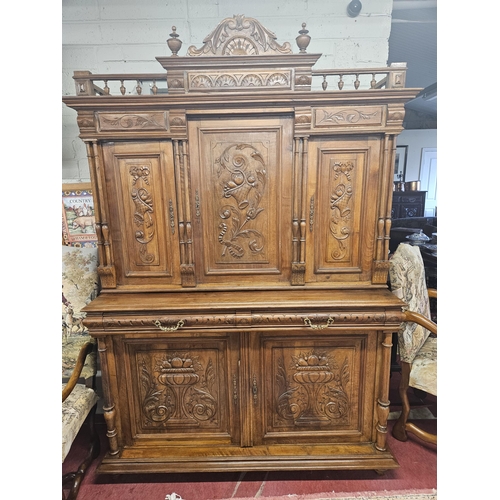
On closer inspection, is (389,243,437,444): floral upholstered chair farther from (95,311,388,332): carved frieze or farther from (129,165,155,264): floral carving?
(129,165,155,264): floral carving

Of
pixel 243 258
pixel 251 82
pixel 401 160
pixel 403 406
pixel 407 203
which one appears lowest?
pixel 403 406

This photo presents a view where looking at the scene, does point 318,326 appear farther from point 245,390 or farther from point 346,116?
point 346,116

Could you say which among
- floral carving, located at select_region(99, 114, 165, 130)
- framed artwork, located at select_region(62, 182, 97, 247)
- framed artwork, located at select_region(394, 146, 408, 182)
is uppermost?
framed artwork, located at select_region(394, 146, 408, 182)

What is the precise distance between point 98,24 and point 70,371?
2062 mm

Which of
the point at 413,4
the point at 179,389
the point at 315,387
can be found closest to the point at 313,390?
the point at 315,387

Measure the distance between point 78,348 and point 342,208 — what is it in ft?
5.56

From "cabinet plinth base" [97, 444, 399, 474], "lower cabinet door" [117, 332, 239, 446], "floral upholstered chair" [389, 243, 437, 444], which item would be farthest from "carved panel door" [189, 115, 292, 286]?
"cabinet plinth base" [97, 444, 399, 474]

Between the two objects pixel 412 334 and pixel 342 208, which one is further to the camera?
pixel 412 334

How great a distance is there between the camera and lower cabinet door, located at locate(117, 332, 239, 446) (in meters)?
1.57

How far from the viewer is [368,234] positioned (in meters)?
1.56

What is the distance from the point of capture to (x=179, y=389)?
5.31ft

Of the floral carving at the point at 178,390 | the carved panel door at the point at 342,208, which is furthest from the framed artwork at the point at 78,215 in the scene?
the carved panel door at the point at 342,208

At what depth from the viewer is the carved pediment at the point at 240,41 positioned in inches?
54.8

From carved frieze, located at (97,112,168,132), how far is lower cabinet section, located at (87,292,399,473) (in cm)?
90
